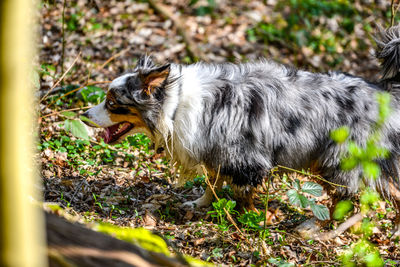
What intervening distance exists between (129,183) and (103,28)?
12.3 ft

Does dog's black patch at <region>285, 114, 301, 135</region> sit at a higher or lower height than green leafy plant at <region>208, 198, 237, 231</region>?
higher

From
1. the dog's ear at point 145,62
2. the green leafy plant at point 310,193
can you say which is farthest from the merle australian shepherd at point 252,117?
the green leafy plant at point 310,193

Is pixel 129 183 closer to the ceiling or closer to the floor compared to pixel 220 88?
closer to the floor

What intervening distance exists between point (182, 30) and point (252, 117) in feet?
13.5

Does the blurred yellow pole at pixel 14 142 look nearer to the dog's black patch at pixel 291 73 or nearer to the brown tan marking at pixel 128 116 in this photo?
the brown tan marking at pixel 128 116

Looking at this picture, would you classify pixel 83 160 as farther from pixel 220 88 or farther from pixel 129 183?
pixel 220 88

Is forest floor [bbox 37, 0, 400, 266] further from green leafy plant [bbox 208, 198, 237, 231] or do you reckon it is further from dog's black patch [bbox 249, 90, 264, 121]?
dog's black patch [bbox 249, 90, 264, 121]

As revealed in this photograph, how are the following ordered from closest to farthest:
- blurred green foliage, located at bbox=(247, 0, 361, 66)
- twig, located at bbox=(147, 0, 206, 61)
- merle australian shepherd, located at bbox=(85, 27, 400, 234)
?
merle australian shepherd, located at bbox=(85, 27, 400, 234)
twig, located at bbox=(147, 0, 206, 61)
blurred green foliage, located at bbox=(247, 0, 361, 66)

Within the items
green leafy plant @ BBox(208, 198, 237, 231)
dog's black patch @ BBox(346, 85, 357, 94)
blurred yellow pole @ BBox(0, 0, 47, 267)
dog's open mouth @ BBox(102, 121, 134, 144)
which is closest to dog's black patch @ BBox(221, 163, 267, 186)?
green leafy plant @ BBox(208, 198, 237, 231)

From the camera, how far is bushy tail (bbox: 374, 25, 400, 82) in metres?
4.02

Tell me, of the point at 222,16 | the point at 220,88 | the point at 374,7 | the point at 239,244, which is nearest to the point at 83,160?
the point at 220,88

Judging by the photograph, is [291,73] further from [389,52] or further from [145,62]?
[145,62]

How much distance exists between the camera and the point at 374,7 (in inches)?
342

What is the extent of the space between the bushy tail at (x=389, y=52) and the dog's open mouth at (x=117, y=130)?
2.47 metres
